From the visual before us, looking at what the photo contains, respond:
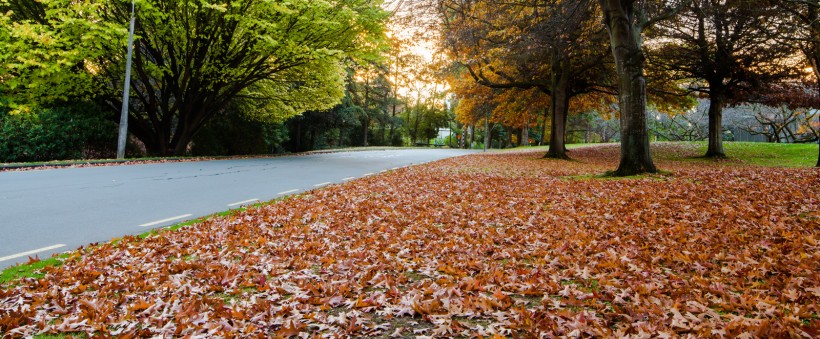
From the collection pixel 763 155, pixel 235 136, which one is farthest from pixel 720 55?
pixel 235 136

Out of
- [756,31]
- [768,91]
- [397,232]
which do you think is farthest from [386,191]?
[768,91]

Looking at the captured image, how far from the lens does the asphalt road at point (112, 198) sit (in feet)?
18.8

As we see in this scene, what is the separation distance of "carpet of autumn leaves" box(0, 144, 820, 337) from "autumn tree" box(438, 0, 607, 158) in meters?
7.70

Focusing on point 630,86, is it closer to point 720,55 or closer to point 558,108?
point 558,108

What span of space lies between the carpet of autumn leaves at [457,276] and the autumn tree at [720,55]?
583 inches

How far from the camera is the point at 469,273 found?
14.4 feet

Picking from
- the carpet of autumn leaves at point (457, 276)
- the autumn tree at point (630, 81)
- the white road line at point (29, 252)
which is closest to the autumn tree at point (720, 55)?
the autumn tree at point (630, 81)

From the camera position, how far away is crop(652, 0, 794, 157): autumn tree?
18.8 m

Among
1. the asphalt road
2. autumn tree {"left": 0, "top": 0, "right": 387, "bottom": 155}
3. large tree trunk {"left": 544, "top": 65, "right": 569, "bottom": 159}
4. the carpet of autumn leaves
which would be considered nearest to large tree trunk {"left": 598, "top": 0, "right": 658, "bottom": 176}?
the carpet of autumn leaves

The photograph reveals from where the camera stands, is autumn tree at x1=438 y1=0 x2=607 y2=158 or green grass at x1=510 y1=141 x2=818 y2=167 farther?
green grass at x1=510 y1=141 x2=818 y2=167

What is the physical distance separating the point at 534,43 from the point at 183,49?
15314 millimetres

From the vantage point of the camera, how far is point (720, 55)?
20.0m

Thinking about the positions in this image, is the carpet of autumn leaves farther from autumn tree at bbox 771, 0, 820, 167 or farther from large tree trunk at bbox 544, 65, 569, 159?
large tree trunk at bbox 544, 65, 569, 159

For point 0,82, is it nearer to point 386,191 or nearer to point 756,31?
point 386,191
